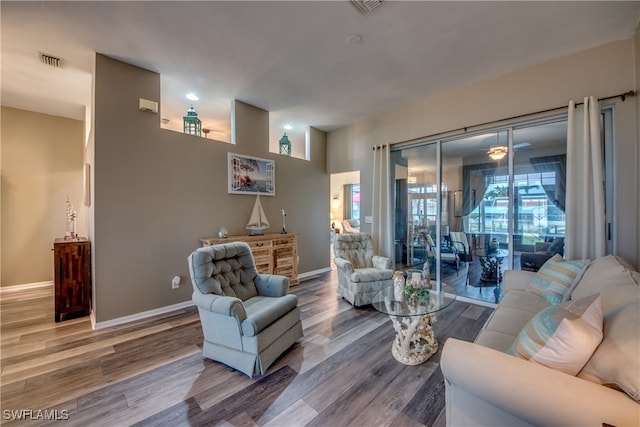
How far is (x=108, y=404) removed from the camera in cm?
171

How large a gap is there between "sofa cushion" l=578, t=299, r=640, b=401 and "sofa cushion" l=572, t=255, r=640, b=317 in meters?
0.23

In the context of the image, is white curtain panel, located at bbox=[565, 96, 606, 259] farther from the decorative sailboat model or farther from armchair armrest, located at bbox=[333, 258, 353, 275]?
the decorative sailboat model

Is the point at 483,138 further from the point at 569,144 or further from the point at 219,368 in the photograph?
the point at 219,368

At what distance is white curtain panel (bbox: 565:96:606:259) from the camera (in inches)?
99.1

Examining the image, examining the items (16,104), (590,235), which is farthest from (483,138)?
(16,104)

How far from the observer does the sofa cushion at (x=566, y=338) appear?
1006 millimetres

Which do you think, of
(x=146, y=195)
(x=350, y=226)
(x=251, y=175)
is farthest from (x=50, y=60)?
(x=350, y=226)

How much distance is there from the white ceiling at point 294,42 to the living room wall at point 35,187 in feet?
1.78

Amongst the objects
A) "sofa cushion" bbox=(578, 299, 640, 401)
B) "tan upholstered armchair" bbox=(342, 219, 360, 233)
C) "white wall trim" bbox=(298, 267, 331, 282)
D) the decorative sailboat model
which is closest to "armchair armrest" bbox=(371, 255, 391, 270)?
"white wall trim" bbox=(298, 267, 331, 282)

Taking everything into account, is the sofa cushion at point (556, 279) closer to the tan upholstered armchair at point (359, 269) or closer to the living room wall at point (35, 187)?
the tan upholstered armchair at point (359, 269)

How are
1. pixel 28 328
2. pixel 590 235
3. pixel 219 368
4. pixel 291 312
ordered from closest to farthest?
pixel 219 368 → pixel 291 312 → pixel 590 235 → pixel 28 328

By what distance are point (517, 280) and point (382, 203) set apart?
7.36 feet

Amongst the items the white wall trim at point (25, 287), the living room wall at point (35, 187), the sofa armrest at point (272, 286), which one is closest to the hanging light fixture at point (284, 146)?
the sofa armrest at point (272, 286)

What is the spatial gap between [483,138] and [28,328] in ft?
20.3
